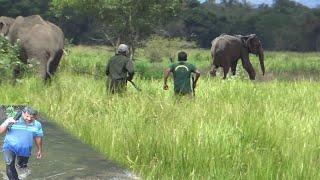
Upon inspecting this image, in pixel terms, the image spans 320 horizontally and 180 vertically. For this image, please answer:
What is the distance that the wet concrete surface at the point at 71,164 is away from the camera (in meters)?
4.67

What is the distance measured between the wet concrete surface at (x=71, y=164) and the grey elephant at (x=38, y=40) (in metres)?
6.01

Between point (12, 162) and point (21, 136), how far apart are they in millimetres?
252

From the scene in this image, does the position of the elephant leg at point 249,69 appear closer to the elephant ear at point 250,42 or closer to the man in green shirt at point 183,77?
the elephant ear at point 250,42

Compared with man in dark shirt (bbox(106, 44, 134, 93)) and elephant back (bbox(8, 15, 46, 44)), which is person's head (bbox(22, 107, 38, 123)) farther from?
elephant back (bbox(8, 15, 46, 44))

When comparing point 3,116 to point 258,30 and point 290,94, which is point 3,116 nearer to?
point 290,94

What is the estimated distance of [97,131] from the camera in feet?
21.3

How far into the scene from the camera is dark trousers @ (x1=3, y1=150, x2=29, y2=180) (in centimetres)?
423

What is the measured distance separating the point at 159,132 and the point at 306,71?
83.7 ft

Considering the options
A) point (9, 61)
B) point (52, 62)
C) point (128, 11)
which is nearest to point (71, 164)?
point (9, 61)

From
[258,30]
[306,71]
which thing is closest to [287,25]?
[258,30]

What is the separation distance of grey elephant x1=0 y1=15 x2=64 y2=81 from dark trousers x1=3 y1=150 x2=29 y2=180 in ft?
24.5

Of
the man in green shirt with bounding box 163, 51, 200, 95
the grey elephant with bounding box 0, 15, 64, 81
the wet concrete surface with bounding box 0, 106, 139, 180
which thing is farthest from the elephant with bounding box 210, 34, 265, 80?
the wet concrete surface with bounding box 0, 106, 139, 180

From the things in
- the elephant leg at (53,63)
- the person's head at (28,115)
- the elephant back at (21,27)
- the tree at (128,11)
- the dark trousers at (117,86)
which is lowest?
the dark trousers at (117,86)

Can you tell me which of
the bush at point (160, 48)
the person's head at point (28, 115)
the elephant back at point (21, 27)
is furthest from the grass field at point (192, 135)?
the bush at point (160, 48)
